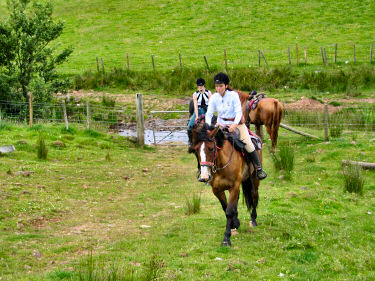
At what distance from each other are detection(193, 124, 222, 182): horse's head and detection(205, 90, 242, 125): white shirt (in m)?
0.40

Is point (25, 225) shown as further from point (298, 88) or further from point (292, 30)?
point (292, 30)

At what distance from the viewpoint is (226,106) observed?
8141 mm

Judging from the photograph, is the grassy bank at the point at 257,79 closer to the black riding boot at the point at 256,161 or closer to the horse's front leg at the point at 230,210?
the black riding boot at the point at 256,161

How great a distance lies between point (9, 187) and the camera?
440 inches

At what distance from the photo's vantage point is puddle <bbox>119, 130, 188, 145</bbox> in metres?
20.4

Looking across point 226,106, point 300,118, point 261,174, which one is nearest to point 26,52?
point 300,118

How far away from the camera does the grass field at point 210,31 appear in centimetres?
3469

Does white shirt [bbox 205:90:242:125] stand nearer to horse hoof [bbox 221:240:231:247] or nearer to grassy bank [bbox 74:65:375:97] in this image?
horse hoof [bbox 221:240:231:247]

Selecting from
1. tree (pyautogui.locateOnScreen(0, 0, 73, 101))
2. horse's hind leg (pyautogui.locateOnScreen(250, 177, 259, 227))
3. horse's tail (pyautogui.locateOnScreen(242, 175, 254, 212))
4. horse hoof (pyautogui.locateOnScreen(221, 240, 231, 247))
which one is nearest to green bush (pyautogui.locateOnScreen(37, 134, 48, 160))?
tree (pyautogui.locateOnScreen(0, 0, 73, 101))

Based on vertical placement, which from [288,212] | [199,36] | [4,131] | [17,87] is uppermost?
[199,36]

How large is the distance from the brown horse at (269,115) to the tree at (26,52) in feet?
28.6

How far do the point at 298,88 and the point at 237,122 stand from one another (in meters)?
20.1

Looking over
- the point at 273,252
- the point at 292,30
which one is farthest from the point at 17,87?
the point at 292,30

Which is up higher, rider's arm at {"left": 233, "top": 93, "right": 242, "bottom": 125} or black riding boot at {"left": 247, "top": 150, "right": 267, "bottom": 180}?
rider's arm at {"left": 233, "top": 93, "right": 242, "bottom": 125}
